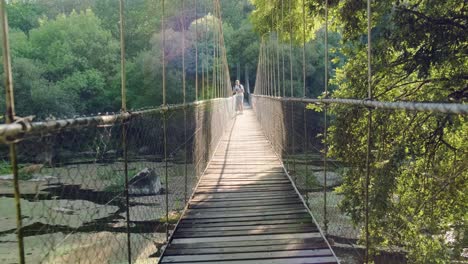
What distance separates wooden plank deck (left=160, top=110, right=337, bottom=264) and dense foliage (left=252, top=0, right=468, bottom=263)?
1.80 ft

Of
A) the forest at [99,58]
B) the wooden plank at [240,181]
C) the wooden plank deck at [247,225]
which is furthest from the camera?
the forest at [99,58]

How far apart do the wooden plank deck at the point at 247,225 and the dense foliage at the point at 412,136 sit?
55 centimetres

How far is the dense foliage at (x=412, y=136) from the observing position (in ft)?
10.2

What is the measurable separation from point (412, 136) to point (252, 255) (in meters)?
1.43

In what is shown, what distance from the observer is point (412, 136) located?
10.0 ft

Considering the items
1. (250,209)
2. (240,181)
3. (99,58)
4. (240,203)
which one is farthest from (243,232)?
(99,58)

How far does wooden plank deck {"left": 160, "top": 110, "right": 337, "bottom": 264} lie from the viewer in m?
2.34

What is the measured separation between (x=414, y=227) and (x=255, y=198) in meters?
1.34

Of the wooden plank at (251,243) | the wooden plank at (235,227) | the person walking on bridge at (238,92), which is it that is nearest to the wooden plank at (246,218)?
the wooden plank at (235,227)

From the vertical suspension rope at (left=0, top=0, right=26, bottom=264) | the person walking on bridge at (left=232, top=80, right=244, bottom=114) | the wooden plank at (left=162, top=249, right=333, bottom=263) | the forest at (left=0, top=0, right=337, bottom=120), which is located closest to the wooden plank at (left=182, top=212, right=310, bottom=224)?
the wooden plank at (left=162, top=249, right=333, bottom=263)

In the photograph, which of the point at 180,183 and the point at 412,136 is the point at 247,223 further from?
the point at 412,136

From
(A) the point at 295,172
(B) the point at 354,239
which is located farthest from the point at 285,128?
(B) the point at 354,239

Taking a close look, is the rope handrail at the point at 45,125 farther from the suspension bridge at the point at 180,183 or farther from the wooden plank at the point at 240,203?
the wooden plank at the point at 240,203

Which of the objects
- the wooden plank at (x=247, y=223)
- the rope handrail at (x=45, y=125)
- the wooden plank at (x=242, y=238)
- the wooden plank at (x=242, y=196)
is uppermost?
the rope handrail at (x=45, y=125)
